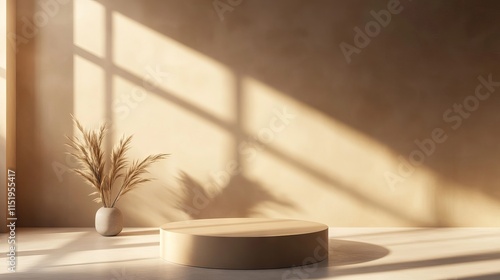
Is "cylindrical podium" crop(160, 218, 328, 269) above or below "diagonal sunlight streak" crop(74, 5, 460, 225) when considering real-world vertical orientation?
below

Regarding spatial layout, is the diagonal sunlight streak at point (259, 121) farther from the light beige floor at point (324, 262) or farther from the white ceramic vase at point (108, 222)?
the white ceramic vase at point (108, 222)

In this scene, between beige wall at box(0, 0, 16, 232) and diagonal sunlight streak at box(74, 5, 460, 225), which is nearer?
beige wall at box(0, 0, 16, 232)

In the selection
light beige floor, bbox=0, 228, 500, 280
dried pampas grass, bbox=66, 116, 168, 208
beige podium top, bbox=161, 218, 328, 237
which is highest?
dried pampas grass, bbox=66, 116, 168, 208

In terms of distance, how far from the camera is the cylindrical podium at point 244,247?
165 inches

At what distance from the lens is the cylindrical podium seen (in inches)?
165

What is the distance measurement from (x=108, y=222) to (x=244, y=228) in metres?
1.86

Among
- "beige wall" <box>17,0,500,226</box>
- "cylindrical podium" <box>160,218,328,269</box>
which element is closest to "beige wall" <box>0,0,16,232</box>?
"beige wall" <box>17,0,500,226</box>

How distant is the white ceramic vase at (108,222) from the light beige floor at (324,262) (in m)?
0.10

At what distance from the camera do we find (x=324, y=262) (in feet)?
14.5

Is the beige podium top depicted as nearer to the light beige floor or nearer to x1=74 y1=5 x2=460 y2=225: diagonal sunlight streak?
the light beige floor

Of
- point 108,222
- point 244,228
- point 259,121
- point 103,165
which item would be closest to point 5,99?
point 103,165

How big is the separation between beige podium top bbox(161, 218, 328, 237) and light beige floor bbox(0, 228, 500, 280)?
0.26 m

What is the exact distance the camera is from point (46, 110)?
683 centimetres

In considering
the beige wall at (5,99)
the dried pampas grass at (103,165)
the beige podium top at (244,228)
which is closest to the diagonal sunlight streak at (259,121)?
the dried pampas grass at (103,165)
